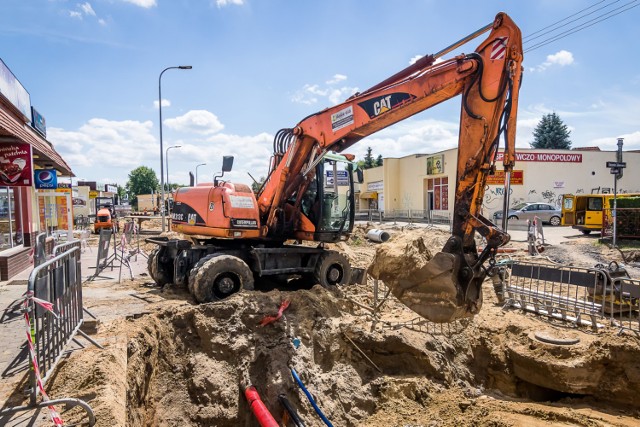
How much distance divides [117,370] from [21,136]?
297 inches

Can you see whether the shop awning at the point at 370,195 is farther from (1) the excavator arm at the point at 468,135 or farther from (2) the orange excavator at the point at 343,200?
(1) the excavator arm at the point at 468,135

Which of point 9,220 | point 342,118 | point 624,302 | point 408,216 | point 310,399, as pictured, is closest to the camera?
point 310,399

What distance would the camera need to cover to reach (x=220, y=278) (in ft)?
25.1

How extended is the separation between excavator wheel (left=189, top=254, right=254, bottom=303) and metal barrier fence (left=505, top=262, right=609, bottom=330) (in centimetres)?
497

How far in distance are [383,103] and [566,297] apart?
15.6 ft

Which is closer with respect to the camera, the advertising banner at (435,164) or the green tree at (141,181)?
the advertising banner at (435,164)

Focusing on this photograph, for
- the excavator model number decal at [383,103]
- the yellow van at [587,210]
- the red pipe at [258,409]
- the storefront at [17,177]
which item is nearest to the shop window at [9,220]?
the storefront at [17,177]

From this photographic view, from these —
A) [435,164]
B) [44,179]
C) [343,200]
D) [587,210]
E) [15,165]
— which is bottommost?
[587,210]

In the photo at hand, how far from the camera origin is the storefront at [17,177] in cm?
997

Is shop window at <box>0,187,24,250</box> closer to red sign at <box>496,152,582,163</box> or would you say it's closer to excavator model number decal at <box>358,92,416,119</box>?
excavator model number decal at <box>358,92,416,119</box>

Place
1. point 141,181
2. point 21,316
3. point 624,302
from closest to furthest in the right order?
1. point 21,316
2. point 624,302
3. point 141,181

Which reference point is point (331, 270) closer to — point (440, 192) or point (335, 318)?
point (335, 318)

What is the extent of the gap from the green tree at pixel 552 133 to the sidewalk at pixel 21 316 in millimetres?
51635

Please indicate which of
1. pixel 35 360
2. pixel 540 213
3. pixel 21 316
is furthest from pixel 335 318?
pixel 540 213
